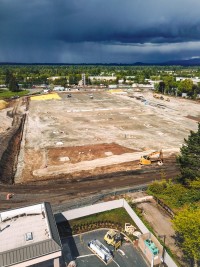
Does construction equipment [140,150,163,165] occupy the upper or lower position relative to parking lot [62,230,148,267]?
upper

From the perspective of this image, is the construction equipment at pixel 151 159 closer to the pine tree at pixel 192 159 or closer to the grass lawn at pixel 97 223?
the pine tree at pixel 192 159

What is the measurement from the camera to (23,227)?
25.2 meters

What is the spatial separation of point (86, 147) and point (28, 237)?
1471 inches

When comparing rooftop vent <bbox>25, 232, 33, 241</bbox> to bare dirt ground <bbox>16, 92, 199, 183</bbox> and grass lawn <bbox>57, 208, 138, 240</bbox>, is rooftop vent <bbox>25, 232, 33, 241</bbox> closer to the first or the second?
grass lawn <bbox>57, 208, 138, 240</bbox>

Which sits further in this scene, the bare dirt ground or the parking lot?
the bare dirt ground

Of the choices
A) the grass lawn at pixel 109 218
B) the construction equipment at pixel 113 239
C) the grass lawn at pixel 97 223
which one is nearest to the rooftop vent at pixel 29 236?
the grass lawn at pixel 97 223

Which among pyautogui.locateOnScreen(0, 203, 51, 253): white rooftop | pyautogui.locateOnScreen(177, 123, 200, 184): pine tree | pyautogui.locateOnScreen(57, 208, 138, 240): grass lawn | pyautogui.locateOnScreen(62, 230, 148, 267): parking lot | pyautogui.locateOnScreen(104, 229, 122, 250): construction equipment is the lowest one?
pyautogui.locateOnScreen(62, 230, 148, 267): parking lot

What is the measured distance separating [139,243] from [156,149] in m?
33.7

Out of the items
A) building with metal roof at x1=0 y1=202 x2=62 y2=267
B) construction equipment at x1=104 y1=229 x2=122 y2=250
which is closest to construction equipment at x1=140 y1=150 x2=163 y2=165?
construction equipment at x1=104 y1=229 x2=122 y2=250

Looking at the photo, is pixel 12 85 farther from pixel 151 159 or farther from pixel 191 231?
pixel 191 231

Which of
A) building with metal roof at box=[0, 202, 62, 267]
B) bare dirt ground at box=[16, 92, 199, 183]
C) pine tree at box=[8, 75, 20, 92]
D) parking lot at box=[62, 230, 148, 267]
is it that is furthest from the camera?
pine tree at box=[8, 75, 20, 92]

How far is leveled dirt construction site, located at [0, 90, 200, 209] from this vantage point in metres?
42.2

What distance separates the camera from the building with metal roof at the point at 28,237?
21125mm

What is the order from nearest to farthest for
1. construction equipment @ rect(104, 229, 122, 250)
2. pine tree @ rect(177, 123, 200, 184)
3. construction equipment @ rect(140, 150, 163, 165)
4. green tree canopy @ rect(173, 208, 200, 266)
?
1. green tree canopy @ rect(173, 208, 200, 266)
2. construction equipment @ rect(104, 229, 122, 250)
3. pine tree @ rect(177, 123, 200, 184)
4. construction equipment @ rect(140, 150, 163, 165)
